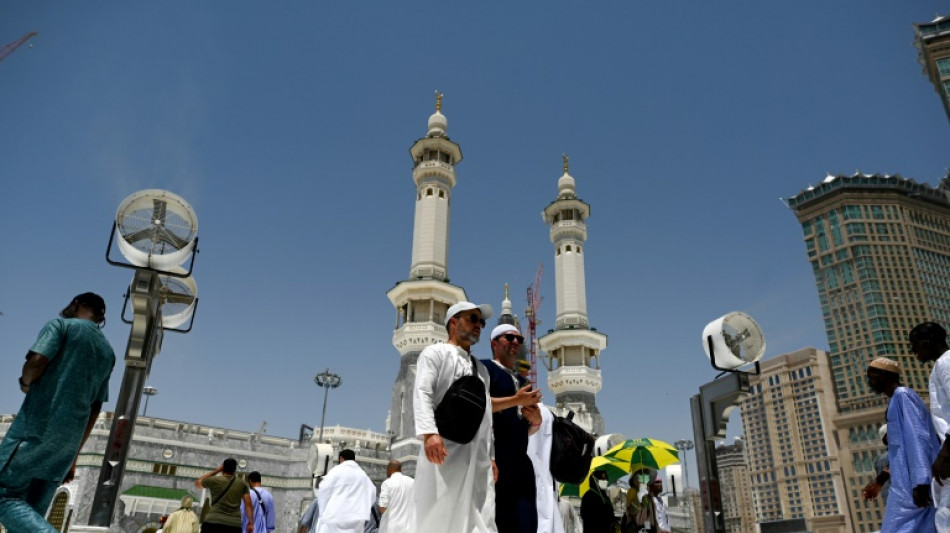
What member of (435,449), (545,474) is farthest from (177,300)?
(435,449)

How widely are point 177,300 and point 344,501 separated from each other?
3901mm

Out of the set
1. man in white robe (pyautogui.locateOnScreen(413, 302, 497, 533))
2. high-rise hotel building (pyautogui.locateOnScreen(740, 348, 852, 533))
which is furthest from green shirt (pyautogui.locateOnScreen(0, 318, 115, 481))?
high-rise hotel building (pyautogui.locateOnScreen(740, 348, 852, 533))

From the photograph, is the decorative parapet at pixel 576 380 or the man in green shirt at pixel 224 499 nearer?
the man in green shirt at pixel 224 499

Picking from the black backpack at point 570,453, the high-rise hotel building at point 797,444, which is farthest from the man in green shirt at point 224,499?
the high-rise hotel building at point 797,444

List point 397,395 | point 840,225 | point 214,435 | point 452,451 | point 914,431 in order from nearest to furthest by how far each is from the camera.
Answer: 1. point 452,451
2. point 914,431
3. point 214,435
4. point 397,395
5. point 840,225

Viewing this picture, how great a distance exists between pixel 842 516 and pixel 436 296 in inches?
3255

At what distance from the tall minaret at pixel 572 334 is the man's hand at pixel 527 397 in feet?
107

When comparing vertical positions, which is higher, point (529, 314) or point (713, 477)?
point (529, 314)

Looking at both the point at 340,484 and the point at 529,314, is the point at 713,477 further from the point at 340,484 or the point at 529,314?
the point at 529,314

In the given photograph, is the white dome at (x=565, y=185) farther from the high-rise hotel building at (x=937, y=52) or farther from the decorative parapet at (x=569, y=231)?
the high-rise hotel building at (x=937, y=52)

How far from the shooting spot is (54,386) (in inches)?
137

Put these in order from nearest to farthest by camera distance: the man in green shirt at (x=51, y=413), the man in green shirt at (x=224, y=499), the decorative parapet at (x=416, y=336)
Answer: the man in green shirt at (x=51, y=413)
the man in green shirt at (x=224, y=499)
the decorative parapet at (x=416, y=336)

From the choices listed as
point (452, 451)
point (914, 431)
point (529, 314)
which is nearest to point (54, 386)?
point (452, 451)

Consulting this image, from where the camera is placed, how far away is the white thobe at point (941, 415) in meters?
3.74
